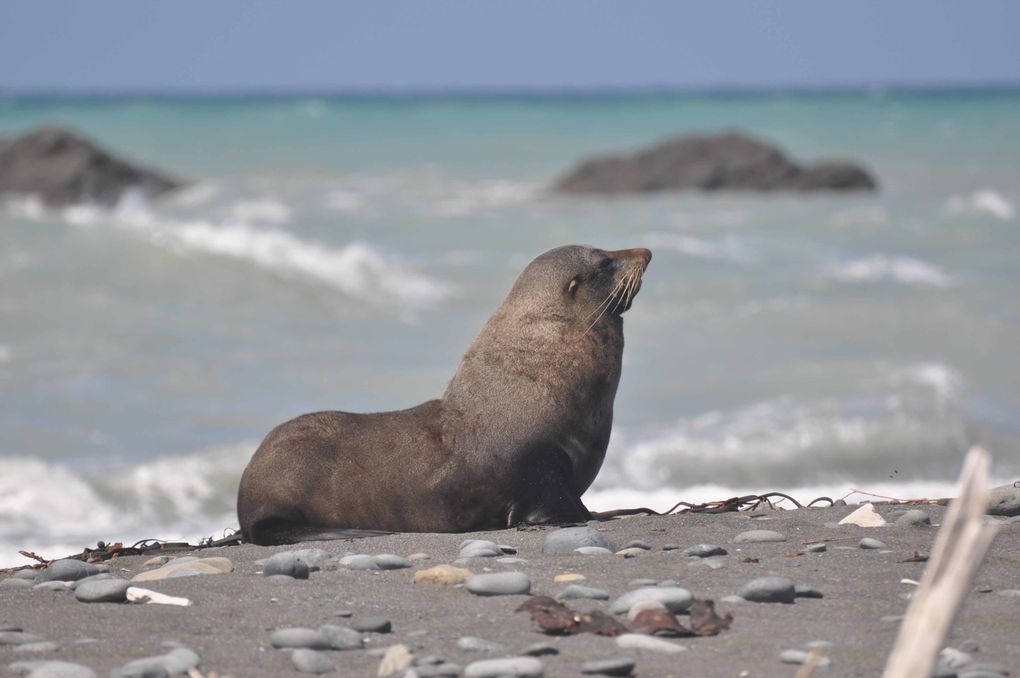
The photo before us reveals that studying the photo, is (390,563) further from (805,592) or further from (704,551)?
(805,592)

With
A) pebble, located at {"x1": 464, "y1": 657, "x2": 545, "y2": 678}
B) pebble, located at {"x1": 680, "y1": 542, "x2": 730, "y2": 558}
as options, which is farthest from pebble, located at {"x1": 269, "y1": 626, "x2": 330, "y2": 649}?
pebble, located at {"x1": 680, "y1": 542, "x2": 730, "y2": 558}

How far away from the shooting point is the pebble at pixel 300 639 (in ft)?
13.4

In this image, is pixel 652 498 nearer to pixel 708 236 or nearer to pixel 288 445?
pixel 288 445

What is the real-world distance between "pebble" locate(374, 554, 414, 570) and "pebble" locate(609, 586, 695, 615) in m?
0.97

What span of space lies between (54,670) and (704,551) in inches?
89.3

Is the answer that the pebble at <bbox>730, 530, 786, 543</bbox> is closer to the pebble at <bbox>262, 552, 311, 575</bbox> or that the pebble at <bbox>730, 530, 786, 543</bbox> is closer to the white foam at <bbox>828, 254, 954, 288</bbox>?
the pebble at <bbox>262, 552, 311, 575</bbox>

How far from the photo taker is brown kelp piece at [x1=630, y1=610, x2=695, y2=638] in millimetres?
4109

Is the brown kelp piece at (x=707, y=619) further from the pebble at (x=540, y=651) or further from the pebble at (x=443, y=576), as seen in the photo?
the pebble at (x=443, y=576)

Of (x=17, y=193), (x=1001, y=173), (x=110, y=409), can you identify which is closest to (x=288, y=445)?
(x=110, y=409)

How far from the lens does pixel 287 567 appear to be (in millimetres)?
5059

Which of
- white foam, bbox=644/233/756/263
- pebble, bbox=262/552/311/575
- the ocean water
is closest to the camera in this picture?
pebble, bbox=262/552/311/575

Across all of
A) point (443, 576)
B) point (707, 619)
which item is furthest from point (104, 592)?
point (707, 619)

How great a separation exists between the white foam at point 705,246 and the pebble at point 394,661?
1596cm

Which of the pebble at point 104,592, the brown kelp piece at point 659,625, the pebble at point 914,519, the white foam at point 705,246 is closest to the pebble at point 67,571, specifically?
the pebble at point 104,592
